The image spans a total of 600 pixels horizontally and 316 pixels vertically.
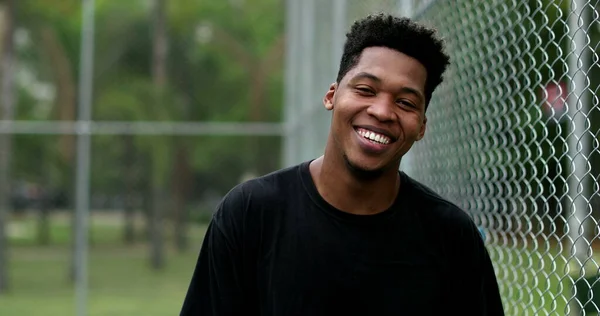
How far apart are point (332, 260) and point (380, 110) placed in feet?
1.04

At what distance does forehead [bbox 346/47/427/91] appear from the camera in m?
1.66

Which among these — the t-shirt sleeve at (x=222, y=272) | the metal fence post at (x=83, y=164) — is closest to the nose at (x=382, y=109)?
the t-shirt sleeve at (x=222, y=272)

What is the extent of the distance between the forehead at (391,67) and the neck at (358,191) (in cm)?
19

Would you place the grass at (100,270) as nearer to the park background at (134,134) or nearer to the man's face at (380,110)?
the park background at (134,134)

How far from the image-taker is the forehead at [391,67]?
166 cm

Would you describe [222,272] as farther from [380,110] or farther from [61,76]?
[61,76]

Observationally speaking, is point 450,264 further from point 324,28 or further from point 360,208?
point 324,28

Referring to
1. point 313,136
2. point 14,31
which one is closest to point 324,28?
point 313,136

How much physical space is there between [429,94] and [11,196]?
32.7 ft

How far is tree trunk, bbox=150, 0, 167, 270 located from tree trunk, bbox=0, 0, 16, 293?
188cm

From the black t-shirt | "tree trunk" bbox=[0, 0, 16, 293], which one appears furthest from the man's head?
"tree trunk" bbox=[0, 0, 16, 293]

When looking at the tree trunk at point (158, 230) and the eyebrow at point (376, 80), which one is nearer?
the eyebrow at point (376, 80)

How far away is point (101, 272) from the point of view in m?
11.2

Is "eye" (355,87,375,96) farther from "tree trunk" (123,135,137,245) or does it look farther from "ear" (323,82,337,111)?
"tree trunk" (123,135,137,245)
